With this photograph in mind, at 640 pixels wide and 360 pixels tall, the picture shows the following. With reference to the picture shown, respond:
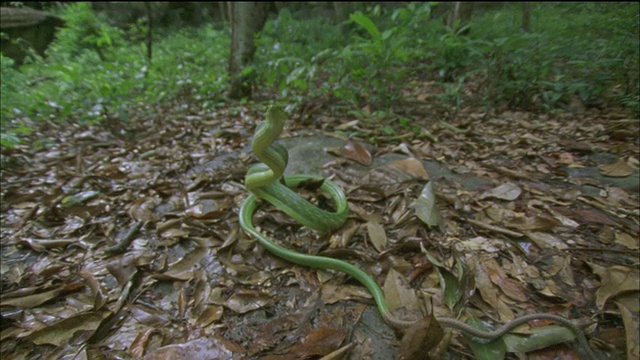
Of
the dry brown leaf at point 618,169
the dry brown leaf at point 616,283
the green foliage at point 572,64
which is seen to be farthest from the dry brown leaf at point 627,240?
the green foliage at point 572,64

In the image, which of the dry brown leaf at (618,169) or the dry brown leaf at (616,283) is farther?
the dry brown leaf at (618,169)

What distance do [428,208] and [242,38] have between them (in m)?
3.77

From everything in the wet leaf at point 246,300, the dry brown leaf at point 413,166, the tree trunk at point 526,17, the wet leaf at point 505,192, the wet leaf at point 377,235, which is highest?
the tree trunk at point 526,17

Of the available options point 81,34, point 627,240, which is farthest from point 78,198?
point 81,34

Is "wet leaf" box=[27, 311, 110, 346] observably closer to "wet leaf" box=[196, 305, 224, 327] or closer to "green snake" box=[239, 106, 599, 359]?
"wet leaf" box=[196, 305, 224, 327]

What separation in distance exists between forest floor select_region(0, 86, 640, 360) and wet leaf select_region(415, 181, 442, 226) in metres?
0.02

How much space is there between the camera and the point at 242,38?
4.45 meters

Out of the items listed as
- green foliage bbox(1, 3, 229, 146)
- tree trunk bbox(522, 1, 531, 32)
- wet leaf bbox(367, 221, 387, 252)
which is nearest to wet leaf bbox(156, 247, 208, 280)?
wet leaf bbox(367, 221, 387, 252)

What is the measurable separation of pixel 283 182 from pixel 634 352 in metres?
2.14

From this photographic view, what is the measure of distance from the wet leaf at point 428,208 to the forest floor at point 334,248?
0.02 m

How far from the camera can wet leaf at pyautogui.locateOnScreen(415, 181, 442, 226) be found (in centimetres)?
210

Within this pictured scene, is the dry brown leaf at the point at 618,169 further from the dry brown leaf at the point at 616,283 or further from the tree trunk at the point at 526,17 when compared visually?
the tree trunk at the point at 526,17

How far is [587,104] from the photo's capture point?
327cm

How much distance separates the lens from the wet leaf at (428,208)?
2.10 metres
